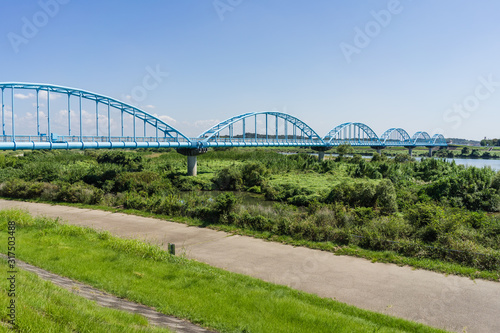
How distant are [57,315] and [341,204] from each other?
51.1 ft

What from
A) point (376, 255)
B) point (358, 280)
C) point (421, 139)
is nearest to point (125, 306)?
point (358, 280)

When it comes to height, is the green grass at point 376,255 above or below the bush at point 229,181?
below

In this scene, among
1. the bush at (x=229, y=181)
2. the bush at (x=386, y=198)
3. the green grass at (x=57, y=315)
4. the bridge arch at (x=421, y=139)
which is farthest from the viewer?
the bridge arch at (x=421, y=139)

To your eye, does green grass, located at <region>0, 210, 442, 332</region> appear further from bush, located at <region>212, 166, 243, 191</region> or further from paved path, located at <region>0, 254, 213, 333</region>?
bush, located at <region>212, 166, 243, 191</region>

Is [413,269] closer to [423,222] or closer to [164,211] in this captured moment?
[423,222]

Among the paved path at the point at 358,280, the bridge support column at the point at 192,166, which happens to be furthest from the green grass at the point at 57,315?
the bridge support column at the point at 192,166

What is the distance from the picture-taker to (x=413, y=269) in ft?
34.6

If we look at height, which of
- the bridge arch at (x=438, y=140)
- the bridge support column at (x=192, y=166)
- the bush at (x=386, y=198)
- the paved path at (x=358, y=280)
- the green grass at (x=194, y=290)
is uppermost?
the bridge arch at (x=438, y=140)

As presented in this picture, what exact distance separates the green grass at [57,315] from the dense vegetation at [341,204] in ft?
29.8

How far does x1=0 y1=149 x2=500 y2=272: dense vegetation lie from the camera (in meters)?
12.3

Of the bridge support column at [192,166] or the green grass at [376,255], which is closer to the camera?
the green grass at [376,255]

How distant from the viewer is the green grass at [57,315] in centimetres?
432

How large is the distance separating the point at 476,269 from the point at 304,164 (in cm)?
3999

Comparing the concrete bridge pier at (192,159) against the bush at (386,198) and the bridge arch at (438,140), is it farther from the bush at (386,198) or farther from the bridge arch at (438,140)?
the bridge arch at (438,140)
